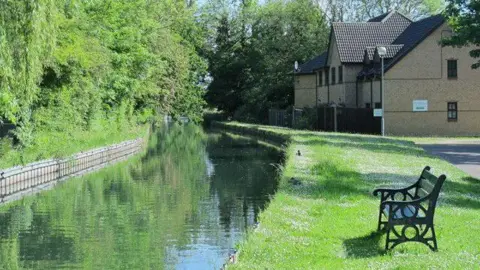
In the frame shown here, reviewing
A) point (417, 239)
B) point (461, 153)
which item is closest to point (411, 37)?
point (461, 153)

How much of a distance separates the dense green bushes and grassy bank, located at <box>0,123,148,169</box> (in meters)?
0.33

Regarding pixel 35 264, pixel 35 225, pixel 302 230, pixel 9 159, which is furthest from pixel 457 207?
pixel 9 159

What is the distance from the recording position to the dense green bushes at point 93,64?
62.1 ft

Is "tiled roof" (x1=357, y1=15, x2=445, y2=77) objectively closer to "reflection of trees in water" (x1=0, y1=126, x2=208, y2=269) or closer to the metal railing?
the metal railing

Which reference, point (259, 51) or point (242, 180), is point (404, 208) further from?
point (259, 51)

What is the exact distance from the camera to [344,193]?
62.0 feet

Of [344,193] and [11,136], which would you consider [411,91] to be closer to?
[11,136]

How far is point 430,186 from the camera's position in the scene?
13.1 metres

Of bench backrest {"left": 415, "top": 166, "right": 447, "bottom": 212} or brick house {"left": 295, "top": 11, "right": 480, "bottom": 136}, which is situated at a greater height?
brick house {"left": 295, "top": 11, "right": 480, "bottom": 136}

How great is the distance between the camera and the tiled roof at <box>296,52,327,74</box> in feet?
224

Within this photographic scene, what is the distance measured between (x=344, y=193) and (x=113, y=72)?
31276mm

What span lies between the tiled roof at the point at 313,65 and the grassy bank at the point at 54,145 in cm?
2675

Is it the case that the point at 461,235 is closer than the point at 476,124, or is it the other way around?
the point at 461,235

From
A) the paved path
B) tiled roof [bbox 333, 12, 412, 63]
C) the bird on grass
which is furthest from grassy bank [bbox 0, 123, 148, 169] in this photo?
tiled roof [bbox 333, 12, 412, 63]
